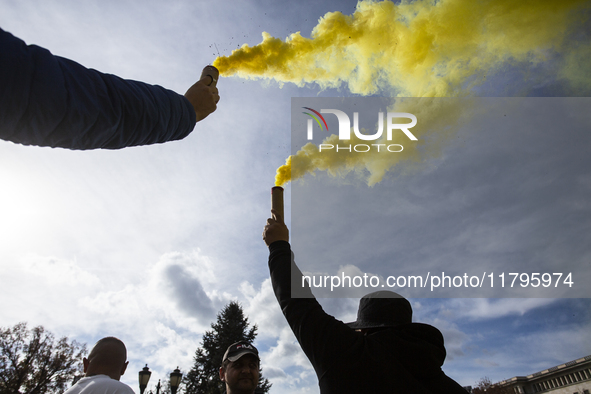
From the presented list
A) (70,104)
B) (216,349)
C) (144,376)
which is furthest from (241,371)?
(216,349)

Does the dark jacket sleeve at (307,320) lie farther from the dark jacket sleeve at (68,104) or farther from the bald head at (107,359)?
the bald head at (107,359)

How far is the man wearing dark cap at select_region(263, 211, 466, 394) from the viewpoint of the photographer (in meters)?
1.73

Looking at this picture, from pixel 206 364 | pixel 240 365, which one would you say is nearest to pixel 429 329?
pixel 240 365

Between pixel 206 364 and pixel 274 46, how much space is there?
1176 inches

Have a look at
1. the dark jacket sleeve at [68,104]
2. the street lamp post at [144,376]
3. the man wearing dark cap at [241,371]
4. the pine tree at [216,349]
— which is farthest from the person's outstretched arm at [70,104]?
the pine tree at [216,349]

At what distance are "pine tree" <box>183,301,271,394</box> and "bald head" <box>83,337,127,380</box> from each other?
85.9ft

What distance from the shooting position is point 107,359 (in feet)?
11.9

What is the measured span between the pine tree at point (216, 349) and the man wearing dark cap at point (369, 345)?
94.1ft

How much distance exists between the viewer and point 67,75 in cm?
101

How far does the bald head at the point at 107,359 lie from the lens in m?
3.58

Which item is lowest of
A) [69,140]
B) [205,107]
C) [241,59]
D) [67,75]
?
[69,140]

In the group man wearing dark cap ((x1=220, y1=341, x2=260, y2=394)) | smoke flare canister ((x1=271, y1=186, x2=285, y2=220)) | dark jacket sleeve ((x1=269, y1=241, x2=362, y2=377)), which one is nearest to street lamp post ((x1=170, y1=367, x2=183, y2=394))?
man wearing dark cap ((x1=220, y1=341, x2=260, y2=394))

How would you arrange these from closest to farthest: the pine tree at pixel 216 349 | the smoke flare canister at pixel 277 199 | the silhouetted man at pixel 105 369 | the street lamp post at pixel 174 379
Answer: the smoke flare canister at pixel 277 199
the silhouetted man at pixel 105 369
the street lamp post at pixel 174 379
the pine tree at pixel 216 349

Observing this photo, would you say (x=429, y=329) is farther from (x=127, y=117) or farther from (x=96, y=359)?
(x=96, y=359)
